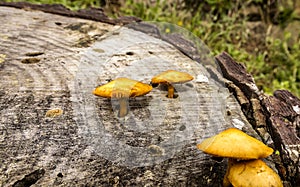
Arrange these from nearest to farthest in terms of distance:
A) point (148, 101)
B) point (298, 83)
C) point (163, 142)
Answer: point (163, 142) → point (148, 101) → point (298, 83)

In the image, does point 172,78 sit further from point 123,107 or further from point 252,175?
point 252,175

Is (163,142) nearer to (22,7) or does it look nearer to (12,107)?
(12,107)

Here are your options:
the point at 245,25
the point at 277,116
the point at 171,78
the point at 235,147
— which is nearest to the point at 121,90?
the point at 171,78

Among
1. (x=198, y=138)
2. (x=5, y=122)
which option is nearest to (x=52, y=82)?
(x=5, y=122)

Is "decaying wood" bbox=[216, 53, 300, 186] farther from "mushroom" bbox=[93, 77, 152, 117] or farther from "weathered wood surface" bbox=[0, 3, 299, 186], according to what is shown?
"mushroom" bbox=[93, 77, 152, 117]

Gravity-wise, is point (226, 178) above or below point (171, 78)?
below

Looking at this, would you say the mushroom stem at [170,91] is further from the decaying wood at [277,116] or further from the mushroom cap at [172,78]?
the decaying wood at [277,116]
